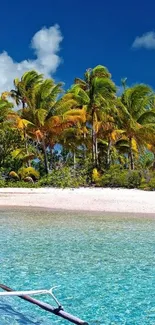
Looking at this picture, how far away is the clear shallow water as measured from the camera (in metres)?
5.68

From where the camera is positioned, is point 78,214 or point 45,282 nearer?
point 45,282

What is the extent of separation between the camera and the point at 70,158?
1241 inches

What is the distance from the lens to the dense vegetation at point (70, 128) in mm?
24531

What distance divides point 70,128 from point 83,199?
910 centimetres

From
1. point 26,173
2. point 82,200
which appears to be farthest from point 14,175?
point 82,200

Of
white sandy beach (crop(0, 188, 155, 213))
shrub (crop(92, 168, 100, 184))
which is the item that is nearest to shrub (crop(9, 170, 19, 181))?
white sandy beach (crop(0, 188, 155, 213))

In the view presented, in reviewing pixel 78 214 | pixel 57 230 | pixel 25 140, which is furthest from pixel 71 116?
pixel 57 230

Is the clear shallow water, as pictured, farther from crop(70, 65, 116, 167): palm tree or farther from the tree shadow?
crop(70, 65, 116, 167): palm tree

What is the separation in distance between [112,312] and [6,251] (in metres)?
4.44

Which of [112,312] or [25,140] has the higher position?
[25,140]

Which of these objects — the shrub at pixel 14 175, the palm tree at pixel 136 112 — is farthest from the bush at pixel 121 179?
the shrub at pixel 14 175

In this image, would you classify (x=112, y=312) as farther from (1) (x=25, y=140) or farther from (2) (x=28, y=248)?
(1) (x=25, y=140)

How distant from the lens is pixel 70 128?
27422mm

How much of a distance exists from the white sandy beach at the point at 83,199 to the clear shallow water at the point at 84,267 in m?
3.03
